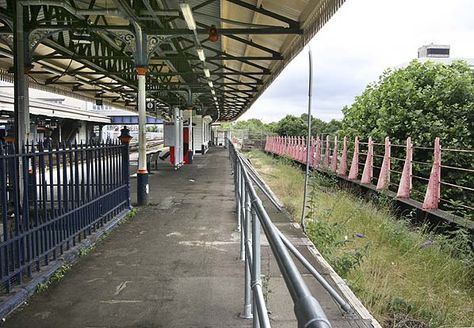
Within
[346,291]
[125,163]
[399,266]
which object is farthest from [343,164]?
[346,291]

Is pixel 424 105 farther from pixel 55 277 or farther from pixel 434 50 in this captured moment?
pixel 434 50

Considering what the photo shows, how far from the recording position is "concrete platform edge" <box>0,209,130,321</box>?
4.10m

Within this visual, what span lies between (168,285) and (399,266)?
315cm

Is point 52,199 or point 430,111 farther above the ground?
point 430,111

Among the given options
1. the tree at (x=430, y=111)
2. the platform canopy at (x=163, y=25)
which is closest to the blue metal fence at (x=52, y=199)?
the platform canopy at (x=163, y=25)

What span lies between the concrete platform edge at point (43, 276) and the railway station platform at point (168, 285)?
8 cm

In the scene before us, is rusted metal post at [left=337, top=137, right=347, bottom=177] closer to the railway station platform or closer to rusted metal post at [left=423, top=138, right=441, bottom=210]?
rusted metal post at [left=423, top=138, right=441, bottom=210]

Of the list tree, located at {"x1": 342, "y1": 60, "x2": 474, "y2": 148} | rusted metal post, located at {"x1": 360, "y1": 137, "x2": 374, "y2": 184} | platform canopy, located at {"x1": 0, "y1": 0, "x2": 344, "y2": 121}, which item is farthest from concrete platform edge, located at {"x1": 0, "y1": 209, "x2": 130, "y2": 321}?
tree, located at {"x1": 342, "y1": 60, "x2": 474, "y2": 148}

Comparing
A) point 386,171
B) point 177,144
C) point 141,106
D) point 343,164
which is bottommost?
point 343,164

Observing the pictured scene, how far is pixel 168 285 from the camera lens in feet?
16.0

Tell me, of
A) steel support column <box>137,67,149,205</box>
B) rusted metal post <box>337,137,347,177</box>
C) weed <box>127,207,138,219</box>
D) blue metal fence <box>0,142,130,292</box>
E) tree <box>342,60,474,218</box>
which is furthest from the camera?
rusted metal post <box>337,137,347,177</box>

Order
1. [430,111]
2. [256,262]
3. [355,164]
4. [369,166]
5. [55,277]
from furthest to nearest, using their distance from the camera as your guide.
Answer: [355,164]
[369,166]
[430,111]
[55,277]
[256,262]

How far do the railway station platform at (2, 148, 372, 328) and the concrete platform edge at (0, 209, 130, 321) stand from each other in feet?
0.26

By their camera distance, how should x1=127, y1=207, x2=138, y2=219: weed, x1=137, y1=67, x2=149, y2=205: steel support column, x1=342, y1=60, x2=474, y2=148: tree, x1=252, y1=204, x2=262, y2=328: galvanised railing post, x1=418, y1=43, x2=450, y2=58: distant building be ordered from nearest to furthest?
x1=252, y1=204, x2=262, y2=328: galvanised railing post → x1=127, y1=207, x2=138, y2=219: weed → x1=137, y1=67, x2=149, y2=205: steel support column → x1=342, y1=60, x2=474, y2=148: tree → x1=418, y1=43, x2=450, y2=58: distant building
